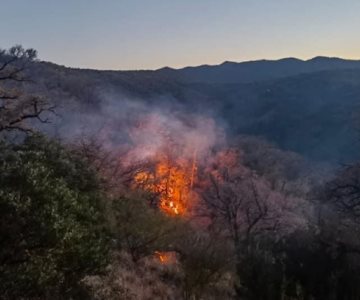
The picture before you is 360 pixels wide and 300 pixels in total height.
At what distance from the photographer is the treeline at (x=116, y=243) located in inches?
322

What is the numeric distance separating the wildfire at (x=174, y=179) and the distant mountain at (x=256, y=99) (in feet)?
50.4

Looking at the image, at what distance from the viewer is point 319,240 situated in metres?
17.4

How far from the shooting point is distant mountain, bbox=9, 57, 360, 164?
104 meters

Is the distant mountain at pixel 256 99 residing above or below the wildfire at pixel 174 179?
above

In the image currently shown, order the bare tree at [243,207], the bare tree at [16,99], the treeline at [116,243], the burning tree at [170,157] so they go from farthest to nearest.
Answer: the burning tree at [170,157], the bare tree at [243,207], the bare tree at [16,99], the treeline at [116,243]

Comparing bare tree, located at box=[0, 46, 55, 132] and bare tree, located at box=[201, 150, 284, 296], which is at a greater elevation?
bare tree, located at box=[0, 46, 55, 132]

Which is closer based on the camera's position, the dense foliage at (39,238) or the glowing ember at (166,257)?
the dense foliage at (39,238)

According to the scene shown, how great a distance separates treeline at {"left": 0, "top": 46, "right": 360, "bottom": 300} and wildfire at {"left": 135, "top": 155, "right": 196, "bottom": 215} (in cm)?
3780

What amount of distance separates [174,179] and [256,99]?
107555 mm

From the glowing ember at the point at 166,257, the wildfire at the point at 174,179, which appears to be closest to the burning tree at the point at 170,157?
the wildfire at the point at 174,179

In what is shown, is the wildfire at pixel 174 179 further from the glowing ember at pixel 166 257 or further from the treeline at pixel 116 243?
the treeline at pixel 116 243

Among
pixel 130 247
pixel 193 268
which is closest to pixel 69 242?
pixel 193 268

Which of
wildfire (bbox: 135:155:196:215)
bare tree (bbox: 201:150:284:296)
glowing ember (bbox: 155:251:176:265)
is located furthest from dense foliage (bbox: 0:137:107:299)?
wildfire (bbox: 135:155:196:215)

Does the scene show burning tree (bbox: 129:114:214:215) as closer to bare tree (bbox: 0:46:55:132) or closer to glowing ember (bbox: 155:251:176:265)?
glowing ember (bbox: 155:251:176:265)
